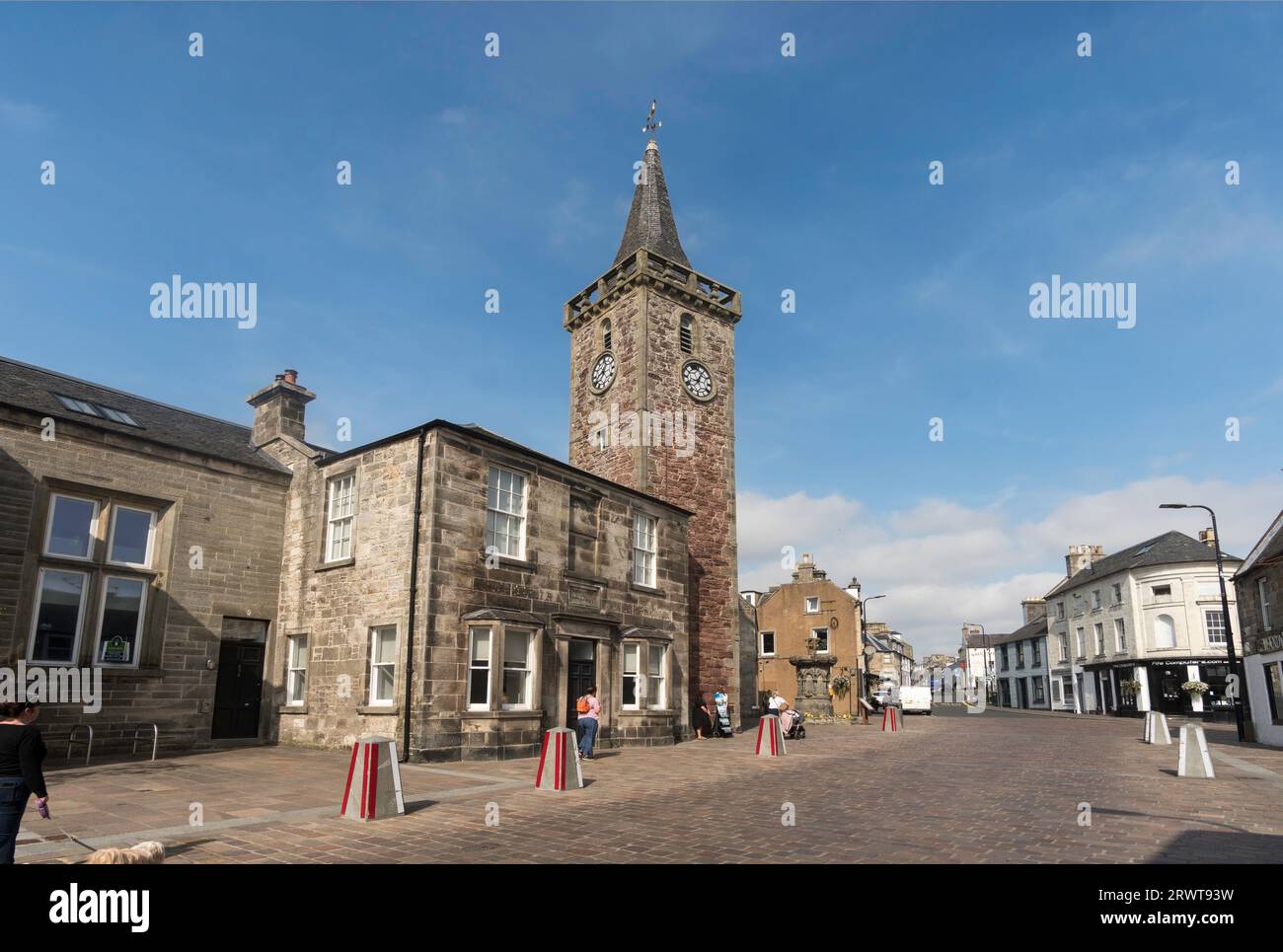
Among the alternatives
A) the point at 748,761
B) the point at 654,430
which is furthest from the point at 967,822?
the point at 654,430

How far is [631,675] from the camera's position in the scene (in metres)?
21.2

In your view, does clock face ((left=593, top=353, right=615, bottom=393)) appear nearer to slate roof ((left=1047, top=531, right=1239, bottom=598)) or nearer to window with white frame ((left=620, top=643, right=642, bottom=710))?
window with white frame ((left=620, top=643, right=642, bottom=710))

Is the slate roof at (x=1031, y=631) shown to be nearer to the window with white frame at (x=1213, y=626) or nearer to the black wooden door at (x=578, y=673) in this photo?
the window with white frame at (x=1213, y=626)

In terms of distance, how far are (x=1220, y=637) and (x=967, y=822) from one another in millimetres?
45966

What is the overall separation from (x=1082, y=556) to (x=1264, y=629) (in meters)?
37.6

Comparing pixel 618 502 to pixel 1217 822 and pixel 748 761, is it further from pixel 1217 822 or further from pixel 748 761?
pixel 1217 822

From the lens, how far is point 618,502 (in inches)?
862

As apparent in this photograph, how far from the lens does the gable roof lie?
2384 centimetres

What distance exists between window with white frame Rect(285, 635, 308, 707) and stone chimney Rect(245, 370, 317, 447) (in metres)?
5.56

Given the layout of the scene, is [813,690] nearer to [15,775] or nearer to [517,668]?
[517,668]

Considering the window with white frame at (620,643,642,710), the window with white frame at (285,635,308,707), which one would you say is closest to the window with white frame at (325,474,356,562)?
the window with white frame at (285,635,308,707)

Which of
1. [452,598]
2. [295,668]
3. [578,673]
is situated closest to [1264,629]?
[578,673]

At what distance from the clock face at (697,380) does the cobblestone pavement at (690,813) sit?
49.8ft

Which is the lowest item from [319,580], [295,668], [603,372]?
[295,668]
